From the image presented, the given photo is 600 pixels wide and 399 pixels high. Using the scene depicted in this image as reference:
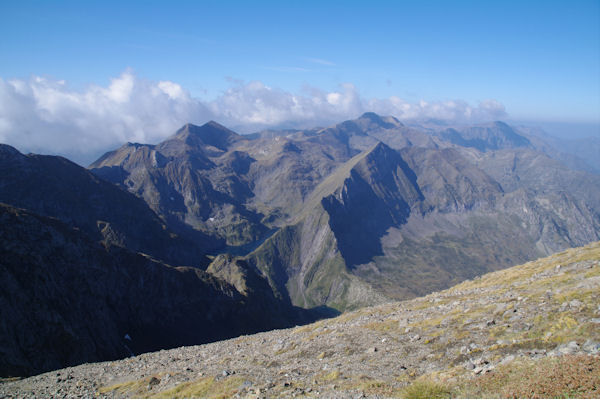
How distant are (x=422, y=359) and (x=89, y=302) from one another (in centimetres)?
11883

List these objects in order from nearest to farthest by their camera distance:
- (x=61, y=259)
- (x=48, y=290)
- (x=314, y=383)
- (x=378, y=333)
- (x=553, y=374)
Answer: (x=553, y=374), (x=314, y=383), (x=378, y=333), (x=48, y=290), (x=61, y=259)

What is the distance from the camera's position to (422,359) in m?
26.2

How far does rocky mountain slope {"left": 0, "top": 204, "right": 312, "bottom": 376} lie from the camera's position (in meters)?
76.5

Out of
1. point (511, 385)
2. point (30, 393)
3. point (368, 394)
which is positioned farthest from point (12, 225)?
point (511, 385)

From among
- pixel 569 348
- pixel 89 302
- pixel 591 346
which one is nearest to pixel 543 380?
pixel 569 348

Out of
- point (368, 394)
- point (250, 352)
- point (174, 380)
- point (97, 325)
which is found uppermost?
point (368, 394)

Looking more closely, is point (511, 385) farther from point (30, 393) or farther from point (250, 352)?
point (30, 393)

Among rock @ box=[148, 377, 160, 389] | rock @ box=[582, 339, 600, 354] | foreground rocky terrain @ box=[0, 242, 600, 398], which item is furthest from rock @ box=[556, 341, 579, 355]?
rock @ box=[148, 377, 160, 389]

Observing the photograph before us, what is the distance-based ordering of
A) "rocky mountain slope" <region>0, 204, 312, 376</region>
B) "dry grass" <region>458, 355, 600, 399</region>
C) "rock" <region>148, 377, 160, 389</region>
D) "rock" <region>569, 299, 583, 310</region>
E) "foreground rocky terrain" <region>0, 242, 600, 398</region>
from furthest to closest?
"rocky mountain slope" <region>0, 204, 312, 376</region> < "rock" <region>148, 377, 160, 389</region> < "rock" <region>569, 299, 583, 310</region> < "foreground rocky terrain" <region>0, 242, 600, 398</region> < "dry grass" <region>458, 355, 600, 399</region>

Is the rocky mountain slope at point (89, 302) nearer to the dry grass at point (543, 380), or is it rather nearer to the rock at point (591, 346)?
the dry grass at point (543, 380)

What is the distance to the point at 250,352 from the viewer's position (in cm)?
4238

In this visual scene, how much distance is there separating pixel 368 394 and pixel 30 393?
37.9 meters

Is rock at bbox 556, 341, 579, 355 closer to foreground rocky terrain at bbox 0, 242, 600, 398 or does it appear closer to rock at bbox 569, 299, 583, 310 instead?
foreground rocky terrain at bbox 0, 242, 600, 398

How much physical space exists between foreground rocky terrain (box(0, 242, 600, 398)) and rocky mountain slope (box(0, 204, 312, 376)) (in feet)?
93.0
